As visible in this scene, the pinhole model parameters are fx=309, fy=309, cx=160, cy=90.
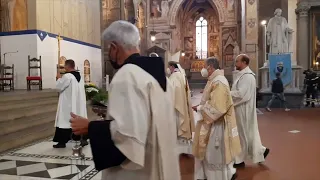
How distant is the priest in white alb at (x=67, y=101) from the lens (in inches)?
248

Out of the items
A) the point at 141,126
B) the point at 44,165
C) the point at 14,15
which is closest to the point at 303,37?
the point at 14,15

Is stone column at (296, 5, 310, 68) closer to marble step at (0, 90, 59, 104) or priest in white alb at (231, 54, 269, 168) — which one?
marble step at (0, 90, 59, 104)

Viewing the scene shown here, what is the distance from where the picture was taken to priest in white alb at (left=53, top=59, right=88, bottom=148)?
6295 mm

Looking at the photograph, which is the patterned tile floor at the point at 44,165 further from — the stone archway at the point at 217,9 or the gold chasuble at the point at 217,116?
the stone archway at the point at 217,9

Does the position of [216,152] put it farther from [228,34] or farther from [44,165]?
[228,34]

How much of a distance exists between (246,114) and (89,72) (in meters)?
11.3

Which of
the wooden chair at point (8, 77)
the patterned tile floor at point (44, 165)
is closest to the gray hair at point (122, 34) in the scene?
the patterned tile floor at point (44, 165)

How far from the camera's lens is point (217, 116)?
11.9 ft

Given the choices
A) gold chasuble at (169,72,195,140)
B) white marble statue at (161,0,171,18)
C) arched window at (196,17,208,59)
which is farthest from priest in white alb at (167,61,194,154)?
arched window at (196,17,208,59)

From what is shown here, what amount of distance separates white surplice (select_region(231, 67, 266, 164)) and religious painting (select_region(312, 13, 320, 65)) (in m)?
19.9

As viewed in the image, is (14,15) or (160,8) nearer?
(14,15)

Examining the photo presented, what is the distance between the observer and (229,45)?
97.8 ft

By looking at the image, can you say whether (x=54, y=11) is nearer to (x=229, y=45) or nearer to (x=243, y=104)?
(x=243, y=104)

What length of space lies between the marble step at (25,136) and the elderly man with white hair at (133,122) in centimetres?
493
